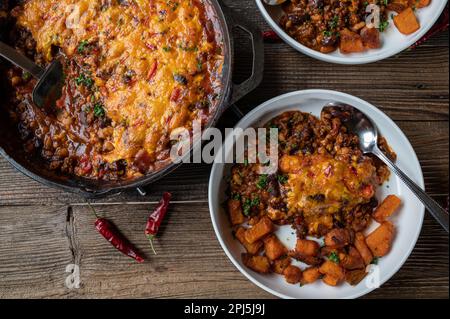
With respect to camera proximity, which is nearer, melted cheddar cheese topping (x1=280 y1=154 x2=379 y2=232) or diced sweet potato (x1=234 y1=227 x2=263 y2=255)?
melted cheddar cheese topping (x1=280 y1=154 x2=379 y2=232)

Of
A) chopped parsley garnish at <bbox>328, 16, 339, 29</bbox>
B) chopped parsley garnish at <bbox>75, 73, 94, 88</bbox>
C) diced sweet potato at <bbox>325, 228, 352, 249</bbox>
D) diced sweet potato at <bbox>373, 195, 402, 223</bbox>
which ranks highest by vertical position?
chopped parsley garnish at <bbox>328, 16, 339, 29</bbox>

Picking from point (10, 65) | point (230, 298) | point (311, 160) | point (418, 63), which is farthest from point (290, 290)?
point (10, 65)

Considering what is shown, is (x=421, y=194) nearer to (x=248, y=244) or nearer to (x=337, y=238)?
(x=337, y=238)

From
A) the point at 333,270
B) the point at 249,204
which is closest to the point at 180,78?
the point at 249,204

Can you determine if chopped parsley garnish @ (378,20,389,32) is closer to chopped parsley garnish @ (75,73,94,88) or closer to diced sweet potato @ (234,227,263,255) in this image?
diced sweet potato @ (234,227,263,255)

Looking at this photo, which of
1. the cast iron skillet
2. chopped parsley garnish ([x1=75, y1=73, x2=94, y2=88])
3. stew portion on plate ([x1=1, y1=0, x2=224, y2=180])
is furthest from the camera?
chopped parsley garnish ([x1=75, y1=73, x2=94, y2=88])


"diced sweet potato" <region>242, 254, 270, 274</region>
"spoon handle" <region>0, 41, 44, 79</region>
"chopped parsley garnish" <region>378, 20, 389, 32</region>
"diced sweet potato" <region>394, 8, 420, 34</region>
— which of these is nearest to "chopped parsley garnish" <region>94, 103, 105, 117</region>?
"spoon handle" <region>0, 41, 44, 79</region>

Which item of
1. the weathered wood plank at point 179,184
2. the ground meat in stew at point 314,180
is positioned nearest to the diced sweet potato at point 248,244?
the ground meat in stew at point 314,180
